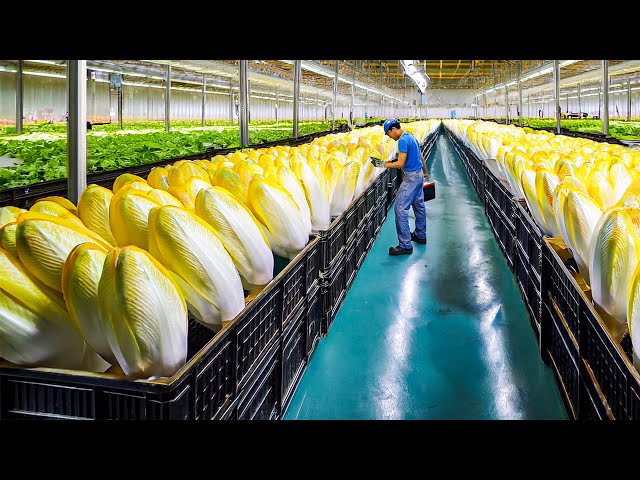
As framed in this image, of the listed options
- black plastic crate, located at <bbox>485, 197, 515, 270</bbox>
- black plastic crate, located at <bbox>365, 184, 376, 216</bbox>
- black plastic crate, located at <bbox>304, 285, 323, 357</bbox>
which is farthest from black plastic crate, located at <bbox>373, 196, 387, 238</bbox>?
black plastic crate, located at <bbox>304, 285, 323, 357</bbox>

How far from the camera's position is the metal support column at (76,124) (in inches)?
85.2

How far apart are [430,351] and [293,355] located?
86 cm

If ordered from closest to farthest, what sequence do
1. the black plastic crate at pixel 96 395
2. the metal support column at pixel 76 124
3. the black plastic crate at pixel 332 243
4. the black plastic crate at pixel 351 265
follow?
the black plastic crate at pixel 96 395 → the metal support column at pixel 76 124 → the black plastic crate at pixel 332 243 → the black plastic crate at pixel 351 265

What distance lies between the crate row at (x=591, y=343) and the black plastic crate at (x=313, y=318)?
970mm

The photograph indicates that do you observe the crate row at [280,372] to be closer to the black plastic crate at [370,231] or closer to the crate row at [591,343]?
the crate row at [591,343]

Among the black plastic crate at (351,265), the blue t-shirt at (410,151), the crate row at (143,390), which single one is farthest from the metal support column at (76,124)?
the blue t-shirt at (410,151)

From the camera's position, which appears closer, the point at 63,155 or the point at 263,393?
the point at 263,393

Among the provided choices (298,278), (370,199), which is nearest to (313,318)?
(298,278)

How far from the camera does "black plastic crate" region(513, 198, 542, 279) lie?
2621 millimetres

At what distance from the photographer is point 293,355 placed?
7.14ft

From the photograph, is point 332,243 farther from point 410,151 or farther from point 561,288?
point 410,151

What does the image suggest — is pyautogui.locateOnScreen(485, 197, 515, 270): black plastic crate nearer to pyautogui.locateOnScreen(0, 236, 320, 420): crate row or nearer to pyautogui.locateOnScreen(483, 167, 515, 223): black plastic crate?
pyautogui.locateOnScreen(483, 167, 515, 223): black plastic crate
